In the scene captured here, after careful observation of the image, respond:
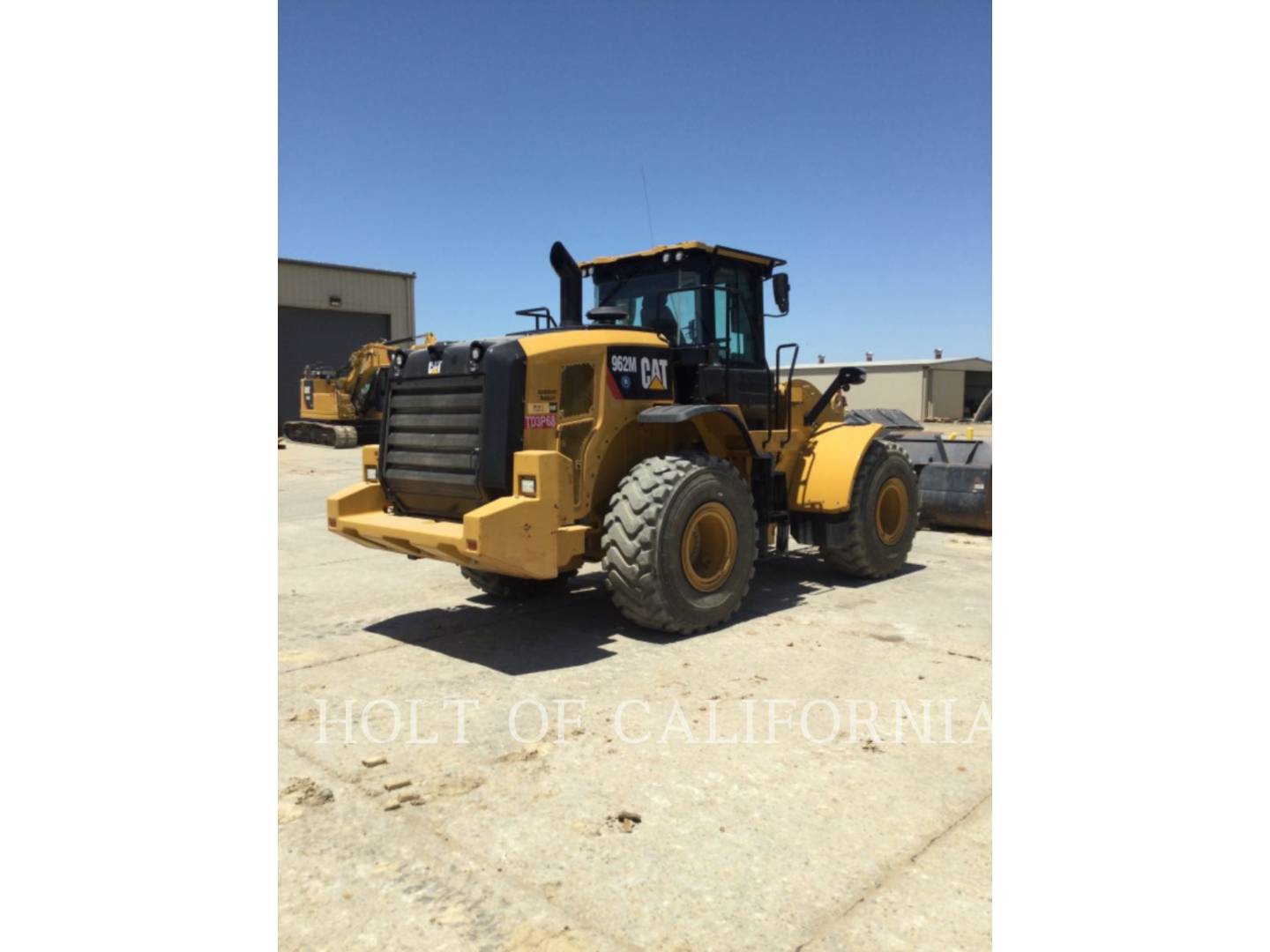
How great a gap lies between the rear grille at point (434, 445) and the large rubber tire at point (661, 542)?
99 cm

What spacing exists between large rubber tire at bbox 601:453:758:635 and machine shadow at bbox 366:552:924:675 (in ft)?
0.67

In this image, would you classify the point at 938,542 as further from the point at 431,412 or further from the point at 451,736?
the point at 451,736

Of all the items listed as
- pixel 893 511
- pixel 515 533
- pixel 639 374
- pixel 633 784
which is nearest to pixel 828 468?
pixel 893 511

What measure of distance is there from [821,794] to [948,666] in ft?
6.84

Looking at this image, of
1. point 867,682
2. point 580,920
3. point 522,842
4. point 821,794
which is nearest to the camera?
point 580,920

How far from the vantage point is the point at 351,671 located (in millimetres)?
5332

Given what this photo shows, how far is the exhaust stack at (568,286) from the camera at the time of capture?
7477mm

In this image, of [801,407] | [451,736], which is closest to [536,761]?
[451,736]

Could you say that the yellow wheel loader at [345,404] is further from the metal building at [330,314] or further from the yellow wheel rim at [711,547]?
the yellow wheel rim at [711,547]

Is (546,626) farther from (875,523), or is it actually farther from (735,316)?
(875,523)

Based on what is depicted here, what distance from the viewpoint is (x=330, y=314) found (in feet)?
110

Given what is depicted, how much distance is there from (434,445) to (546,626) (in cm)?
153

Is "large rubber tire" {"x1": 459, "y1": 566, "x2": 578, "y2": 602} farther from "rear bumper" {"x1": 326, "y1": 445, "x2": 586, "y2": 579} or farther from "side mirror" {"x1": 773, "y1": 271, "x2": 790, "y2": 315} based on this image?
"side mirror" {"x1": 773, "y1": 271, "x2": 790, "y2": 315}

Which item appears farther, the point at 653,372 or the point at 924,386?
the point at 924,386
